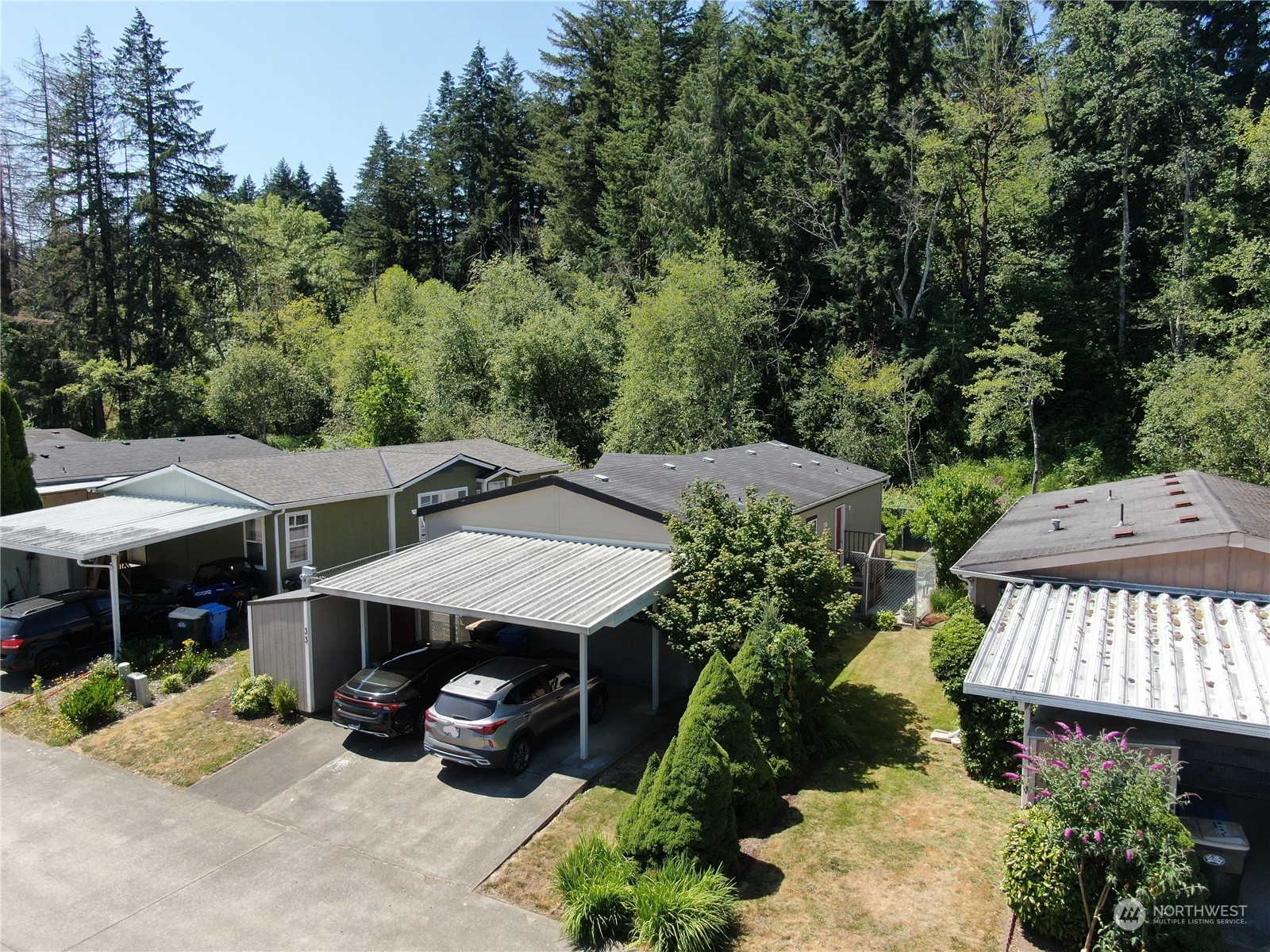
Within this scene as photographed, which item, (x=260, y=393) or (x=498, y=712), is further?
(x=260, y=393)

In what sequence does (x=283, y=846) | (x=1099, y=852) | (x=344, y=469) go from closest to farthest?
(x=1099, y=852) < (x=283, y=846) < (x=344, y=469)

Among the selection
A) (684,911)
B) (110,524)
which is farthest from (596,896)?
(110,524)

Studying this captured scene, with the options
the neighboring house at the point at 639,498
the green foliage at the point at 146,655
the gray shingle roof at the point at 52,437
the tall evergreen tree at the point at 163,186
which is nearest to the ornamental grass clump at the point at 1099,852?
the neighboring house at the point at 639,498

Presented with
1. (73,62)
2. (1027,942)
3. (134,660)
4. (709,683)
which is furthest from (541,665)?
(73,62)

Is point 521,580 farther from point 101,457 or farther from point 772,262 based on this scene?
point 772,262

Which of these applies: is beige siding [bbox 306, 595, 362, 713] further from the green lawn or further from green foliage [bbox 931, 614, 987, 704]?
green foliage [bbox 931, 614, 987, 704]

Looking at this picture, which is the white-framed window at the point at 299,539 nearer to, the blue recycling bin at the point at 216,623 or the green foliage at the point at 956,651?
the blue recycling bin at the point at 216,623
